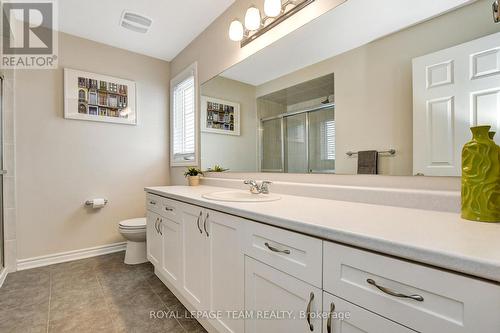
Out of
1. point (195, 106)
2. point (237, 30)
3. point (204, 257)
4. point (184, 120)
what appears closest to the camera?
point (204, 257)

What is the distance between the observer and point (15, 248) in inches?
89.1

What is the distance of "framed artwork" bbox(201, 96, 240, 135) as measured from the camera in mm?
2105

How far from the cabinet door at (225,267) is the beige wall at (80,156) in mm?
1999

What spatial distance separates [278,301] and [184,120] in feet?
7.92

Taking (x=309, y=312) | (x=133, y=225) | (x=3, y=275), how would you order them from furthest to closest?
(x=133, y=225)
(x=3, y=275)
(x=309, y=312)

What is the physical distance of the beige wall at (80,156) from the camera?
234cm

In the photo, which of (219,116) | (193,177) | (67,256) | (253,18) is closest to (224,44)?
(253,18)

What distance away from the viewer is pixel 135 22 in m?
2.38

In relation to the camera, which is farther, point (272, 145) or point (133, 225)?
point (133, 225)

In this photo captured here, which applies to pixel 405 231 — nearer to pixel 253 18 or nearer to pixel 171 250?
pixel 171 250

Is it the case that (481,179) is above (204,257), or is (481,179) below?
above

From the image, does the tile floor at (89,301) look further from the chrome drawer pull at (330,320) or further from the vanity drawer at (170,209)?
the chrome drawer pull at (330,320)

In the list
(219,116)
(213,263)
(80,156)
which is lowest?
(213,263)

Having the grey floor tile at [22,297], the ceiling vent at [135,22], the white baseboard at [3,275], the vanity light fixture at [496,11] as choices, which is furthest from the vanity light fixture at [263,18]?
the white baseboard at [3,275]
